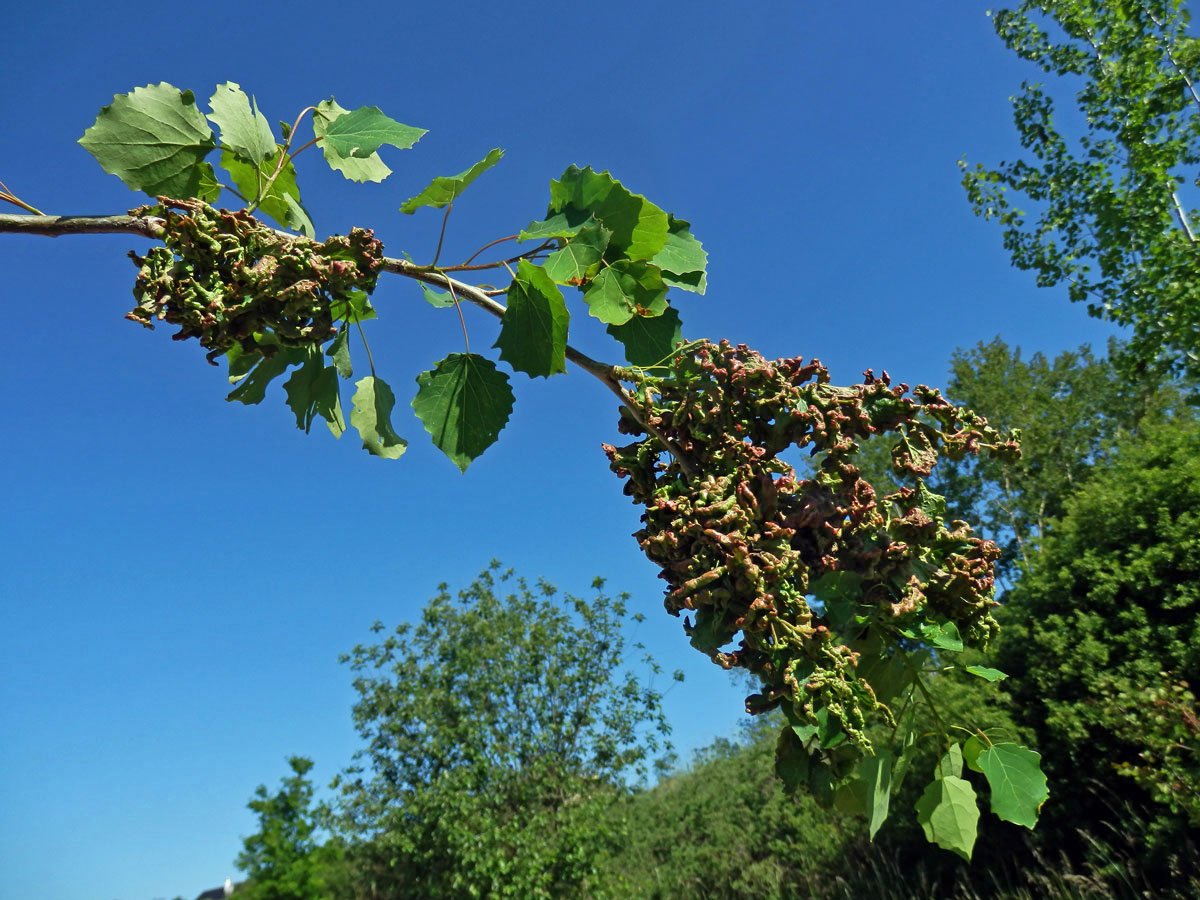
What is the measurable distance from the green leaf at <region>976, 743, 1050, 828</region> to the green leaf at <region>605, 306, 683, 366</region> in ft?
2.74

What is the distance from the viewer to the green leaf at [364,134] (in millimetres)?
1319

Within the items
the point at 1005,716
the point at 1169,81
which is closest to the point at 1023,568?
the point at 1005,716

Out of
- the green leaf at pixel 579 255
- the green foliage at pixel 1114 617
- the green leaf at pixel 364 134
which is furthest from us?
the green foliage at pixel 1114 617

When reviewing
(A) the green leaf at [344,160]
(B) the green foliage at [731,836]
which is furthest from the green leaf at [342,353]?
(B) the green foliage at [731,836]

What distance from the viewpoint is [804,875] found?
39.0 ft

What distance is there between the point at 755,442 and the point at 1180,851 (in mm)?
8787

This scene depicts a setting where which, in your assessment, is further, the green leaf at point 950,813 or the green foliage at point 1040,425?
the green foliage at point 1040,425

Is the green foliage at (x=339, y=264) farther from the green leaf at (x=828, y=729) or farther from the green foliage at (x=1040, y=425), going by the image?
the green foliage at (x=1040, y=425)

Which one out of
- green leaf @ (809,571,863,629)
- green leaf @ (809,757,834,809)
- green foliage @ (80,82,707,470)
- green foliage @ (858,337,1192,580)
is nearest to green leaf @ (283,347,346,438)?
green foliage @ (80,82,707,470)

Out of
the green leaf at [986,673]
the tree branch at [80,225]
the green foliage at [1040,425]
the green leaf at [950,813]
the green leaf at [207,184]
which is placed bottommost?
the green leaf at [950,813]

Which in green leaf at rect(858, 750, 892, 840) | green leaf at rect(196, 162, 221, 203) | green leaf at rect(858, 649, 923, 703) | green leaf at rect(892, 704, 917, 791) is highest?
green leaf at rect(196, 162, 221, 203)

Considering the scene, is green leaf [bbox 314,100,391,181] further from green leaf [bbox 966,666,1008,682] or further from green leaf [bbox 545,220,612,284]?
green leaf [bbox 966,666,1008,682]

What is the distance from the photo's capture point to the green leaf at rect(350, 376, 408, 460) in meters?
1.41

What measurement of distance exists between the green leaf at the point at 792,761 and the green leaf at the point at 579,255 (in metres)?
0.77
